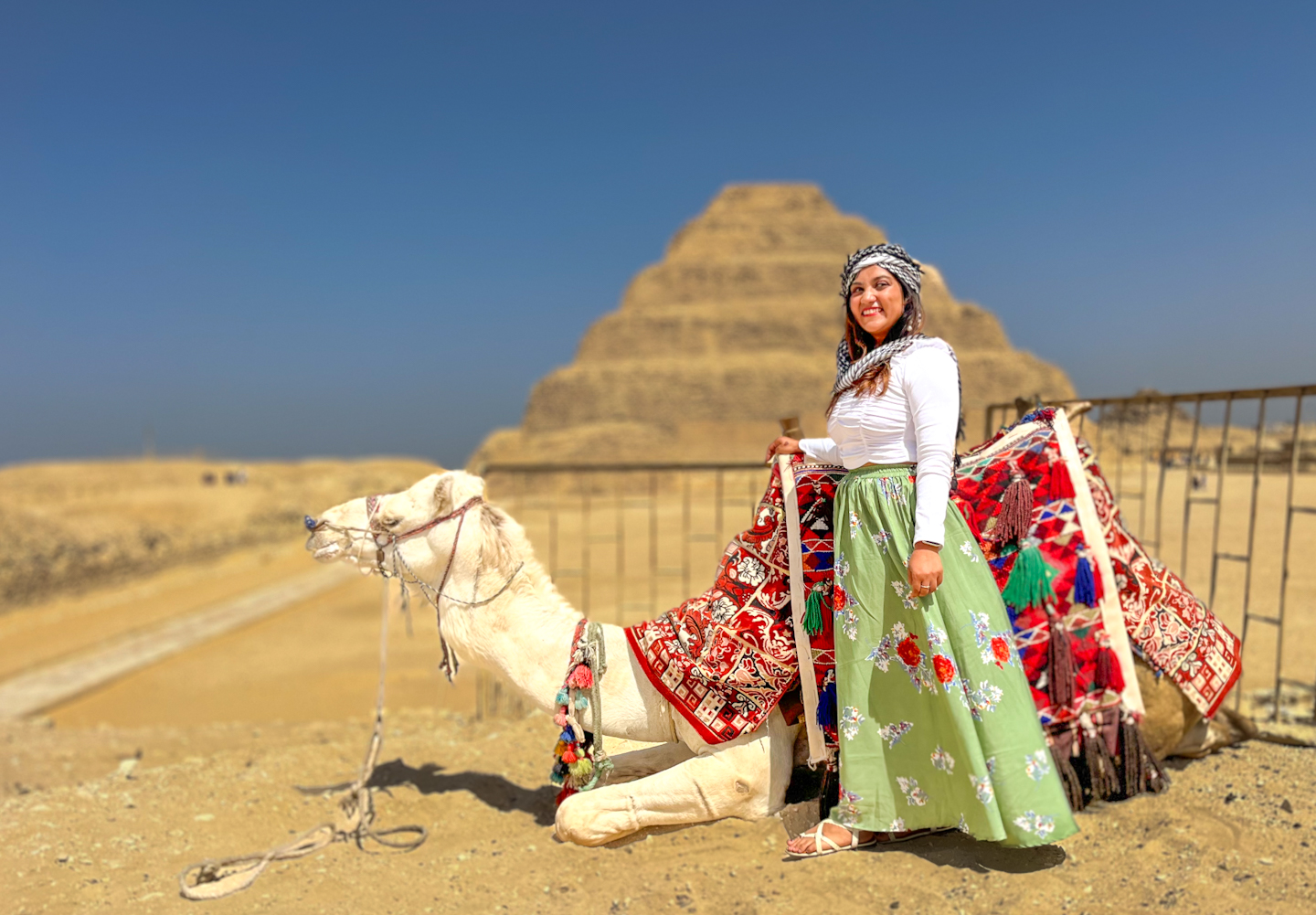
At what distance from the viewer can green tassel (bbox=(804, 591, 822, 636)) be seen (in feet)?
8.64

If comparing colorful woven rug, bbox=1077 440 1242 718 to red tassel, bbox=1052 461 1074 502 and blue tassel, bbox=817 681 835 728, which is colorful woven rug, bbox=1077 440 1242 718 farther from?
blue tassel, bbox=817 681 835 728

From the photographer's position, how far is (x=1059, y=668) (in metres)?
2.96

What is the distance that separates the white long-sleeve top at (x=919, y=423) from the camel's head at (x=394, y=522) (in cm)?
132

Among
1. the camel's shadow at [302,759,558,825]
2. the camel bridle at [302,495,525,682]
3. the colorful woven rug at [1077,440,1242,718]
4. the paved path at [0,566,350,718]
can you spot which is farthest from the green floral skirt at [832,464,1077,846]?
the paved path at [0,566,350,718]

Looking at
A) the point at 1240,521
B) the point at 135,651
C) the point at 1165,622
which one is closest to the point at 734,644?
the point at 1165,622

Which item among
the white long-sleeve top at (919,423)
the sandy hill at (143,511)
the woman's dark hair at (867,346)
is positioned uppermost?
the woman's dark hair at (867,346)

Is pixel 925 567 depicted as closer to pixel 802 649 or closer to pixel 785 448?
pixel 802 649

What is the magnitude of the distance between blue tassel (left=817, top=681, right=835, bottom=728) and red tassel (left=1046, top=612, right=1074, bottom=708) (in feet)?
2.91

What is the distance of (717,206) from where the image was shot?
301 ft

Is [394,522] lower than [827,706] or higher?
higher

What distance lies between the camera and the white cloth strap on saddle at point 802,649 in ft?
8.51

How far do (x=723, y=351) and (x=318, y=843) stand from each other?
7042 cm

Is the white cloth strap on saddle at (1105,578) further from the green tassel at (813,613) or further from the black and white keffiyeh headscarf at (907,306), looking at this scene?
the green tassel at (813,613)

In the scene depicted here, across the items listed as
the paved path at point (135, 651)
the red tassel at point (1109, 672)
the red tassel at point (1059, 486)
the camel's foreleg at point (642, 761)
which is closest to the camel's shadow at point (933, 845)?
the camel's foreleg at point (642, 761)
